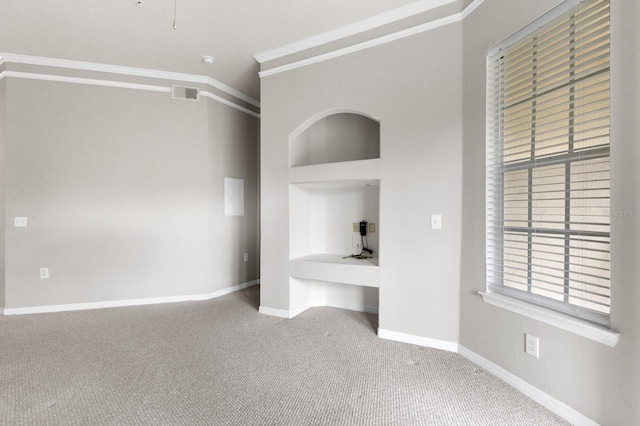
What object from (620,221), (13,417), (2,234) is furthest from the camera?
(2,234)

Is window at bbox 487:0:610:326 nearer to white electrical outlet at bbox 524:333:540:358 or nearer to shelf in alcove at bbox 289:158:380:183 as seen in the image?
white electrical outlet at bbox 524:333:540:358

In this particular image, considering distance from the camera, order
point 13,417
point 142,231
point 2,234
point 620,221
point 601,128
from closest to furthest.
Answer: point 620,221, point 601,128, point 13,417, point 2,234, point 142,231

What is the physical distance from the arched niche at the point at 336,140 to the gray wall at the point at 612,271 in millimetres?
1190

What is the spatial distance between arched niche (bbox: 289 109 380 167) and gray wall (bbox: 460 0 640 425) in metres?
1.19

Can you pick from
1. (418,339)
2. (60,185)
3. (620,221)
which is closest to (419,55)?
(620,221)

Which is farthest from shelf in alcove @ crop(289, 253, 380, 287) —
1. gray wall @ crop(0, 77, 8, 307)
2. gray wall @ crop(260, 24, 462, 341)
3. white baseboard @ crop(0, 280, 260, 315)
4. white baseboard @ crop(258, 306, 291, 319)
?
gray wall @ crop(0, 77, 8, 307)

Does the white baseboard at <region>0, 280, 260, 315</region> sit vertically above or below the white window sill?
below

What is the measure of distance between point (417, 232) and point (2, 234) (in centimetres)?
459

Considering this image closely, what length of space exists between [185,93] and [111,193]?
1.58m

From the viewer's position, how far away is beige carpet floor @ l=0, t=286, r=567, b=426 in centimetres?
176

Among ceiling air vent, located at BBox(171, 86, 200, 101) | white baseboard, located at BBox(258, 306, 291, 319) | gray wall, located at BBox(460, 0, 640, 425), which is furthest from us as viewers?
ceiling air vent, located at BBox(171, 86, 200, 101)

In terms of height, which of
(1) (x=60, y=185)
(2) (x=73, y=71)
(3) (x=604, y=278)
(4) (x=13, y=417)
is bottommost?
(4) (x=13, y=417)

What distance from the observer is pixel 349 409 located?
1.82m

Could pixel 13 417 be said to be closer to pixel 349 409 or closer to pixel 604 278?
pixel 349 409
